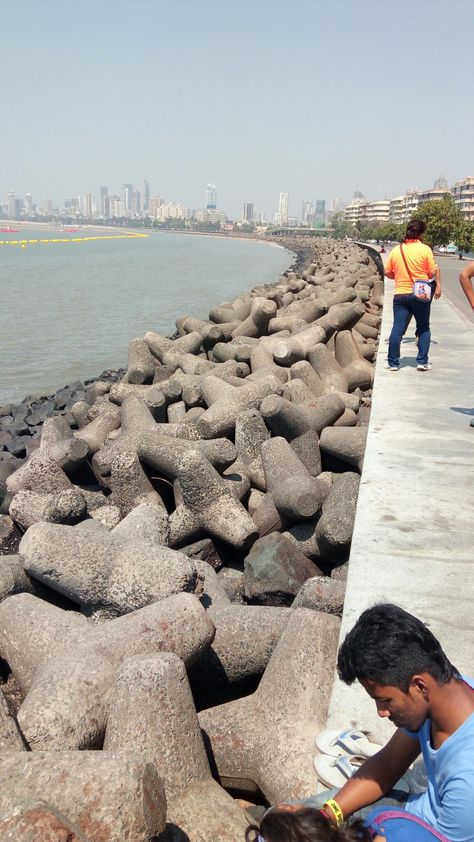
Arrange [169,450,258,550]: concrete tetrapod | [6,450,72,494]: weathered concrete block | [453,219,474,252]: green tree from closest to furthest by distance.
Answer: [169,450,258,550]: concrete tetrapod
[6,450,72,494]: weathered concrete block
[453,219,474,252]: green tree

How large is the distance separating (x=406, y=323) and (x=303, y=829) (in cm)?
625

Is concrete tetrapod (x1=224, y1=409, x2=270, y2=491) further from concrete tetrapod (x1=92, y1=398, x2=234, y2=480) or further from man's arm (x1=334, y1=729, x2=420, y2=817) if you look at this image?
man's arm (x1=334, y1=729, x2=420, y2=817)

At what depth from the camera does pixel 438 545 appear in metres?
3.64

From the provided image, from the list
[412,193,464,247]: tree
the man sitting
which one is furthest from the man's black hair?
[412,193,464,247]: tree

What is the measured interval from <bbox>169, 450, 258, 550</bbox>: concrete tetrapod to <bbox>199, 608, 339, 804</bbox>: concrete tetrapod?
6.84 feet

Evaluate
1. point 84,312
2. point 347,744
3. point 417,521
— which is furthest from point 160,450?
point 84,312

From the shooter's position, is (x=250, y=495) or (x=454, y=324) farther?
(x=454, y=324)

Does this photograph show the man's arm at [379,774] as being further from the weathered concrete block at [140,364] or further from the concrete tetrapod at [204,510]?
the weathered concrete block at [140,364]

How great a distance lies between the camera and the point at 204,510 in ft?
17.3

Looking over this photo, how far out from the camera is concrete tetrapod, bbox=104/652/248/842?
2419 mm

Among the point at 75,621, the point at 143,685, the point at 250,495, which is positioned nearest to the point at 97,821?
the point at 143,685

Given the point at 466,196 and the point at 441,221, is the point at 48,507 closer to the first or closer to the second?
the point at 441,221

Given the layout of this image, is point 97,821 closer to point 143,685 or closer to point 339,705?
point 143,685

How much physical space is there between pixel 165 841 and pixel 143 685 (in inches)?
18.1
